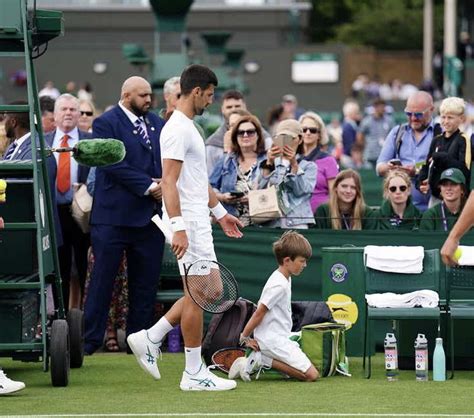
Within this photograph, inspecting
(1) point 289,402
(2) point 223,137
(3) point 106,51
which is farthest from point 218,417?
(3) point 106,51

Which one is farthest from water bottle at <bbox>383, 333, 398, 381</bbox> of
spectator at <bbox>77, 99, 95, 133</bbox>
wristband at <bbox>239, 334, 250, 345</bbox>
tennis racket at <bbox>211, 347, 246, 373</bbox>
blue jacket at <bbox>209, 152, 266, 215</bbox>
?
spectator at <bbox>77, 99, 95, 133</bbox>

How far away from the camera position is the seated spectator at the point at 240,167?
1381 cm

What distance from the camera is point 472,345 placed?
1223 centimetres

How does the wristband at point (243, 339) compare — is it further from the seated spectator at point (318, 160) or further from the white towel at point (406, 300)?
the seated spectator at point (318, 160)

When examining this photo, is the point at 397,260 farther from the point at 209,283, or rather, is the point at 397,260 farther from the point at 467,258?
the point at 209,283

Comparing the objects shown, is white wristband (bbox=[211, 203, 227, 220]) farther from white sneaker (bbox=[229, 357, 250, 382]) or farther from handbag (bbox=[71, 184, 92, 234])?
handbag (bbox=[71, 184, 92, 234])

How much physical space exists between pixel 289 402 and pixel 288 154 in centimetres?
360

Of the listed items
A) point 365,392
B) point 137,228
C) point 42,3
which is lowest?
point 365,392

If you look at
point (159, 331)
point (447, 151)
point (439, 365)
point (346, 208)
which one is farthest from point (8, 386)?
point (447, 151)

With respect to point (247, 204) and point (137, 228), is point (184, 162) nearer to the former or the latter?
point (137, 228)

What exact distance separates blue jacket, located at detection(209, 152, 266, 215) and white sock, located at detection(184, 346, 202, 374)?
3249 millimetres

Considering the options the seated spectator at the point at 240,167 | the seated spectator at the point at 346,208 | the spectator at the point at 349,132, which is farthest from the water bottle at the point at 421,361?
the spectator at the point at 349,132

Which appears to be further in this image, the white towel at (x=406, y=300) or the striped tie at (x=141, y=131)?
the striped tie at (x=141, y=131)

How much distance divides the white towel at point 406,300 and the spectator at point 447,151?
2179 mm
